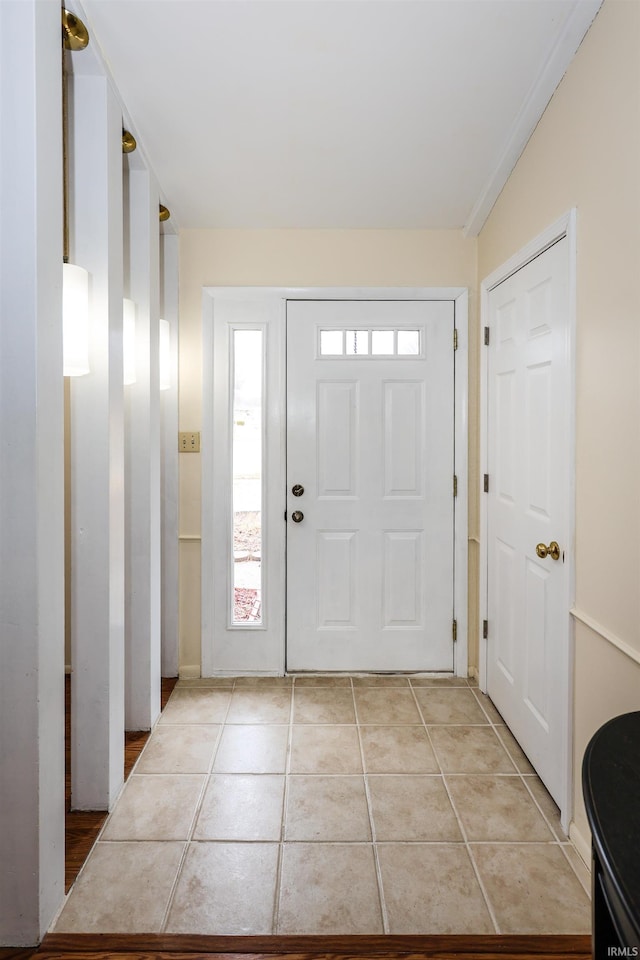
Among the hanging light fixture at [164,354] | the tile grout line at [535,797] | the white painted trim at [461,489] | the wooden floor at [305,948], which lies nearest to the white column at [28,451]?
the wooden floor at [305,948]

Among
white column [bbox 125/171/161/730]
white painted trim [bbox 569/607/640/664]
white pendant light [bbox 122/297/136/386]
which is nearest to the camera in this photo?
A: white painted trim [bbox 569/607/640/664]

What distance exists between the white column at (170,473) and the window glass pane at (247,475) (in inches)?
11.8

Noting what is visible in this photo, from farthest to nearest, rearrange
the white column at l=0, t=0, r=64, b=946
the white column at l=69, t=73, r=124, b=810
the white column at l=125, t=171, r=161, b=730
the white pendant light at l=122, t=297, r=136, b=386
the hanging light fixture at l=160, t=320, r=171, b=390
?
the hanging light fixture at l=160, t=320, r=171, b=390
the white column at l=125, t=171, r=161, b=730
the white pendant light at l=122, t=297, r=136, b=386
the white column at l=69, t=73, r=124, b=810
the white column at l=0, t=0, r=64, b=946

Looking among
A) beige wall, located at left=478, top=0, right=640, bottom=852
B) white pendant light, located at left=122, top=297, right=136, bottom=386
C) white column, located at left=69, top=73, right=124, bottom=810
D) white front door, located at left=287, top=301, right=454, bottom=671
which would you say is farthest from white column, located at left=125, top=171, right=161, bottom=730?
beige wall, located at left=478, top=0, right=640, bottom=852

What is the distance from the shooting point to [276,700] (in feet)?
9.08

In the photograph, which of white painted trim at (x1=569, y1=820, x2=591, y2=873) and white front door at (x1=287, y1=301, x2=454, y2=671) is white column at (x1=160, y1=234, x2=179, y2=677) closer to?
white front door at (x1=287, y1=301, x2=454, y2=671)

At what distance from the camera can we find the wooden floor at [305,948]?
4.54ft

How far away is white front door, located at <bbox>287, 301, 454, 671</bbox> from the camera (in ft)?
9.85

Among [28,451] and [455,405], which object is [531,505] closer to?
[455,405]

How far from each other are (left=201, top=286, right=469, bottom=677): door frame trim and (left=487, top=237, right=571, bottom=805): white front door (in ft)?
0.78

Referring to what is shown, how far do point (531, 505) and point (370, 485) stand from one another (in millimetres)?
971

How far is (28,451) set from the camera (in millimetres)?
1345

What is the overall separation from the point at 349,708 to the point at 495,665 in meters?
0.70

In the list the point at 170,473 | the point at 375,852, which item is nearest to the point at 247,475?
the point at 170,473
